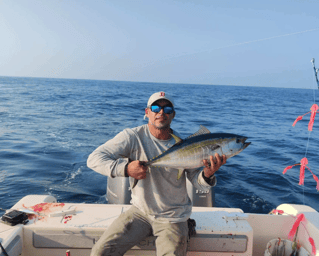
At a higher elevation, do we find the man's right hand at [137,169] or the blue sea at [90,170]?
the man's right hand at [137,169]

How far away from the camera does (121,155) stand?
9.89 feet

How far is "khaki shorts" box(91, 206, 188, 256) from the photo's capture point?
2746mm

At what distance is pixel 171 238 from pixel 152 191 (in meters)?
0.52

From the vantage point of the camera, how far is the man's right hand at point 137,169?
262cm

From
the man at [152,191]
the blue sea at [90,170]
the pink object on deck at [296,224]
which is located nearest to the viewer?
the man at [152,191]

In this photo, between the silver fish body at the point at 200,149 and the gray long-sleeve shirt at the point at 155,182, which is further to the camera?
the gray long-sleeve shirt at the point at 155,182

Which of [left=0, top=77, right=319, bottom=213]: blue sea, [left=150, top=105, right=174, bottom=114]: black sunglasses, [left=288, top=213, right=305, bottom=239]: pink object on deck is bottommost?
[left=0, top=77, right=319, bottom=213]: blue sea

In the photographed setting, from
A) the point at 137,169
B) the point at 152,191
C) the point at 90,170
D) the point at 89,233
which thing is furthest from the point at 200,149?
the point at 90,170

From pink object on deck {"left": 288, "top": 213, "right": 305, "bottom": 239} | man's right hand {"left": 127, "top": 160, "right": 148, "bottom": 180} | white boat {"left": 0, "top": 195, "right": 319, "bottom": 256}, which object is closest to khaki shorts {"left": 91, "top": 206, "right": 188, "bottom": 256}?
white boat {"left": 0, "top": 195, "right": 319, "bottom": 256}

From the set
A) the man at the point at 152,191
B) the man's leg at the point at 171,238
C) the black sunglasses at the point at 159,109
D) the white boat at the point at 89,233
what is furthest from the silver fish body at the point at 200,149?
the white boat at the point at 89,233

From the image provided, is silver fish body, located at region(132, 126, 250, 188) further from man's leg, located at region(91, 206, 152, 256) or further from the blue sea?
the blue sea

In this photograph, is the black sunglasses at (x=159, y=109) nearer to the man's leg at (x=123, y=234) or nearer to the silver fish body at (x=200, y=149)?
the silver fish body at (x=200, y=149)

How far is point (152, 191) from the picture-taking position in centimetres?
301

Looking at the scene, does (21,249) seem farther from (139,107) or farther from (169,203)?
(139,107)
